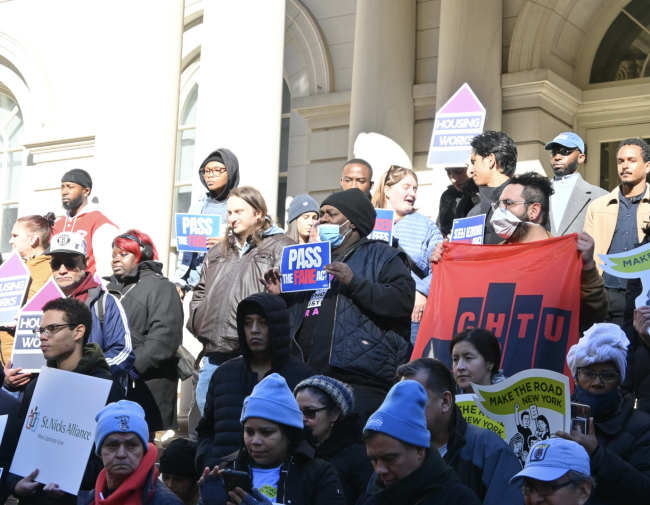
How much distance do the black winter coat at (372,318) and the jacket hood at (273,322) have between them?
1.58 feet

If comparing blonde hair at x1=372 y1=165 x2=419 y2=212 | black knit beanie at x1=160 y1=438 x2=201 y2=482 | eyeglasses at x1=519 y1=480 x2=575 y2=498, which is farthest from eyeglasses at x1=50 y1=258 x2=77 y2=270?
eyeglasses at x1=519 y1=480 x2=575 y2=498

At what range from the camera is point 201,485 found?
4.36 m

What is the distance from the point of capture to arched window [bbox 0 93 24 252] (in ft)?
59.0

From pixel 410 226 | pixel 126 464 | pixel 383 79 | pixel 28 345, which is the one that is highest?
pixel 383 79

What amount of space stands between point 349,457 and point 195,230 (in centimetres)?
346

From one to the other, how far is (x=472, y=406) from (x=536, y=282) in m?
1.42

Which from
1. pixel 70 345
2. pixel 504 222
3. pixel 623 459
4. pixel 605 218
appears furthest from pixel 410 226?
pixel 623 459

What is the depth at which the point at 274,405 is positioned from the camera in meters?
4.61

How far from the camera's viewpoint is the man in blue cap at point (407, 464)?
3.90m

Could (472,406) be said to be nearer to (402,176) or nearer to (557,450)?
(557,450)

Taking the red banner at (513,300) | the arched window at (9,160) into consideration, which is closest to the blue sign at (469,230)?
the red banner at (513,300)

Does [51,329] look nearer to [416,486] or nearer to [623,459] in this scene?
[416,486]

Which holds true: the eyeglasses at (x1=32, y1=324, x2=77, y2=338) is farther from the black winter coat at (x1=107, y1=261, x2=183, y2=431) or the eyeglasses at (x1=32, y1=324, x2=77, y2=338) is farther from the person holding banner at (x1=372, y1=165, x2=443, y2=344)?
the person holding banner at (x1=372, y1=165, x2=443, y2=344)

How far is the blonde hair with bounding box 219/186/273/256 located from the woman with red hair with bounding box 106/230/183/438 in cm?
93
